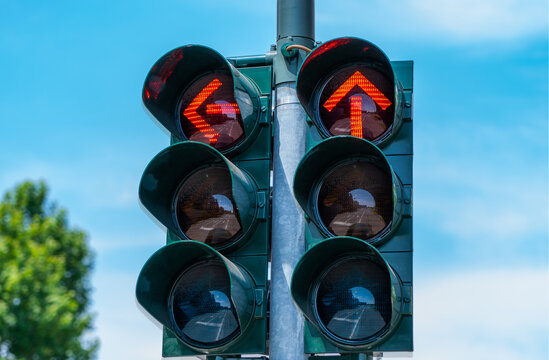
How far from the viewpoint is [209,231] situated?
427 cm

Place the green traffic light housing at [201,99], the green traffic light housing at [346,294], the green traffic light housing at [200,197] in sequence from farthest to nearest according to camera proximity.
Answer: the green traffic light housing at [201,99] < the green traffic light housing at [200,197] < the green traffic light housing at [346,294]

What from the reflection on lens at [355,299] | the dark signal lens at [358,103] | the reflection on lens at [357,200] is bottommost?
the reflection on lens at [355,299]

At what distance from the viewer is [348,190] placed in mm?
4047

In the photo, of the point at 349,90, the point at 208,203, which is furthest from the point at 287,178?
the point at 349,90

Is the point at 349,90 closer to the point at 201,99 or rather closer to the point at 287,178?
the point at 287,178

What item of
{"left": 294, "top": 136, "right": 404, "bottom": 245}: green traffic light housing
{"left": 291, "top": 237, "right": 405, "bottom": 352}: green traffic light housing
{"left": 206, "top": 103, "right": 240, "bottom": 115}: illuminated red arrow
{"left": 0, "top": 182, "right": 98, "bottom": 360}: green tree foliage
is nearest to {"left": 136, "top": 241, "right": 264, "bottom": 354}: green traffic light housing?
{"left": 291, "top": 237, "right": 405, "bottom": 352}: green traffic light housing

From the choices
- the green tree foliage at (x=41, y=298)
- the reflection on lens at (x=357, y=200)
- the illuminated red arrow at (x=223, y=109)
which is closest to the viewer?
the reflection on lens at (x=357, y=200)

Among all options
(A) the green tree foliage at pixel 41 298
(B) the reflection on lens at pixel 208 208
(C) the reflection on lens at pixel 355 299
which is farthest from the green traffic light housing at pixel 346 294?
(A) the green tree foliage at pixel 41 298

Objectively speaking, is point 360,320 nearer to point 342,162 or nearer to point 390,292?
point 390,292

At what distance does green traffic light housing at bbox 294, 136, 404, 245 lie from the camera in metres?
3.88

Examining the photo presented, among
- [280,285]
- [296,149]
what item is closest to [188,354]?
[280,285]

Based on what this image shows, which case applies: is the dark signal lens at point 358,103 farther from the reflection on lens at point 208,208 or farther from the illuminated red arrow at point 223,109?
the reflection on lens at point 208,208

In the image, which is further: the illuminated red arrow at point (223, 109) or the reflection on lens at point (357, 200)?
the illuminated red arrow at point (223, 109)

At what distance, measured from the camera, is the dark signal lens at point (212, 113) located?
4.49m
